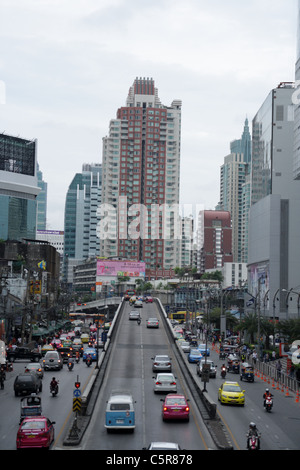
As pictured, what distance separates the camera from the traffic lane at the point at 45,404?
3122 centimetres

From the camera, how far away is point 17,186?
17312 centimetres

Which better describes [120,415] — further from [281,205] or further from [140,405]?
[281,205]

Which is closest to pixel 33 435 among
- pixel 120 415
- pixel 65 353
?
pixel 120 415

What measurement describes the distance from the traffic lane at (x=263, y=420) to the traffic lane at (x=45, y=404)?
862 centimetres

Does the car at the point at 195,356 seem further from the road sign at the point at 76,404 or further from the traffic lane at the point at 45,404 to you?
the road sign at the point at 76,404

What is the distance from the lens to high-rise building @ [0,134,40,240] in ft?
555

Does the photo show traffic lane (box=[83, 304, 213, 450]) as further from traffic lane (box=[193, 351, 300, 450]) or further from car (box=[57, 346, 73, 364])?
car (box=[57, 346, 73, 364])

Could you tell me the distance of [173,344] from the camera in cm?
7675

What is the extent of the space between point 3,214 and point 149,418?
149 metres

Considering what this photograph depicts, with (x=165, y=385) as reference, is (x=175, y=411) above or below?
above

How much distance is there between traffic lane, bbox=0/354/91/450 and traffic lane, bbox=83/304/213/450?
1877mm

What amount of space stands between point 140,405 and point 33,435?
13943 millimetres

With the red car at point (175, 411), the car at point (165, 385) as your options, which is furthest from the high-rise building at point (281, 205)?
the red car at point (175, 411)

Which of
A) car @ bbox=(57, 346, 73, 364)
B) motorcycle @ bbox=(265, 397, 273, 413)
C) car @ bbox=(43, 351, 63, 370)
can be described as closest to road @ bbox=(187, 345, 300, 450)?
motorcycle @ bbox=(265, 397, 273, 413)
